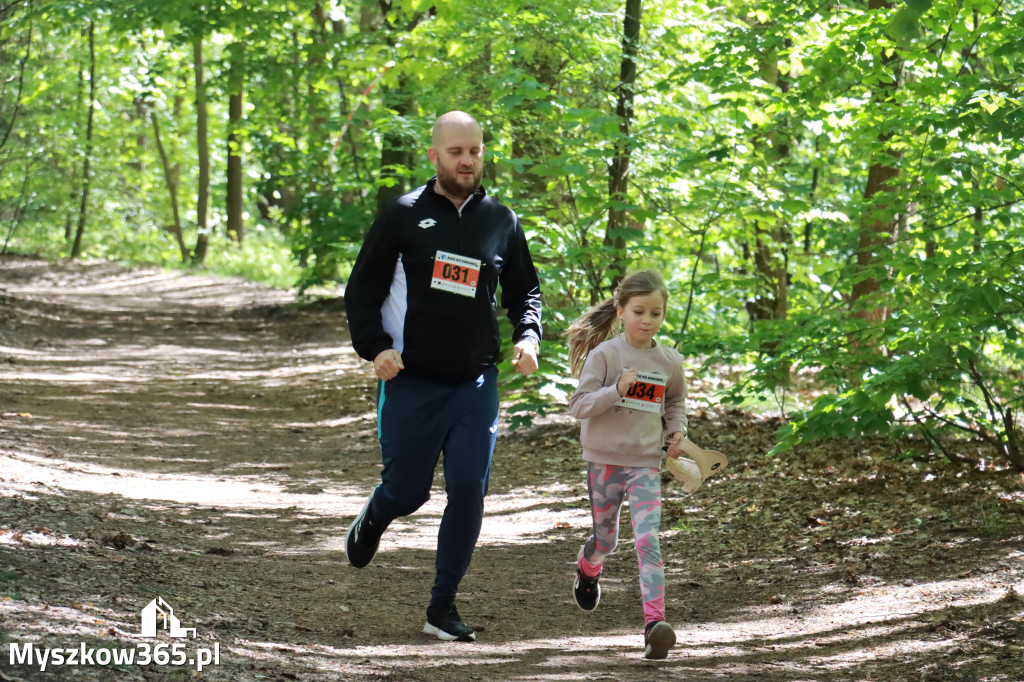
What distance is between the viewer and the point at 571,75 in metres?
9.61

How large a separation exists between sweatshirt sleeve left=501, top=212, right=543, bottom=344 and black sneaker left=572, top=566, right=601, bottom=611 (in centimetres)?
130

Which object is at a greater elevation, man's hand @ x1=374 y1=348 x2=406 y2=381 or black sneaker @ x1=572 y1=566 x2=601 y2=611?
man's hand @ x1=374 y1=348 x2=406 y2=381

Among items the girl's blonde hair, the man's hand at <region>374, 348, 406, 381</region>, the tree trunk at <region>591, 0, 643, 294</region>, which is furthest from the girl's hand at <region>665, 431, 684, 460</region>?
the tree trunk at <region>591, 0, 643, 294</region>

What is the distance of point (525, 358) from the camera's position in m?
4.36

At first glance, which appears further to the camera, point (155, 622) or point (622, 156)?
point (622, 156)

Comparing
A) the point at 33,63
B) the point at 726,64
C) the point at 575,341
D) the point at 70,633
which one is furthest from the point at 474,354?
the point at 33,63

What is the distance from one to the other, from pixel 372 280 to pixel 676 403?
5.09 feet

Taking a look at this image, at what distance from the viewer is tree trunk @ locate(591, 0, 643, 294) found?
8.46 meters

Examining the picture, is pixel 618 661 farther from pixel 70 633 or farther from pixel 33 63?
pixel 33 63

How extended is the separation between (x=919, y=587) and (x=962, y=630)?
68cm

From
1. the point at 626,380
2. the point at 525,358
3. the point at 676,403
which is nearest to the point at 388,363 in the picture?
the point at 525,358

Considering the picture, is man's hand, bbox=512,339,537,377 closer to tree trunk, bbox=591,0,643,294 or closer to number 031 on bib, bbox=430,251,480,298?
number 031 on bib, bbox=430,251,480,298

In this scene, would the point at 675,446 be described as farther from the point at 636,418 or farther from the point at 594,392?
the point at 594,392

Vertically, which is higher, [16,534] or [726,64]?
[726,64]
